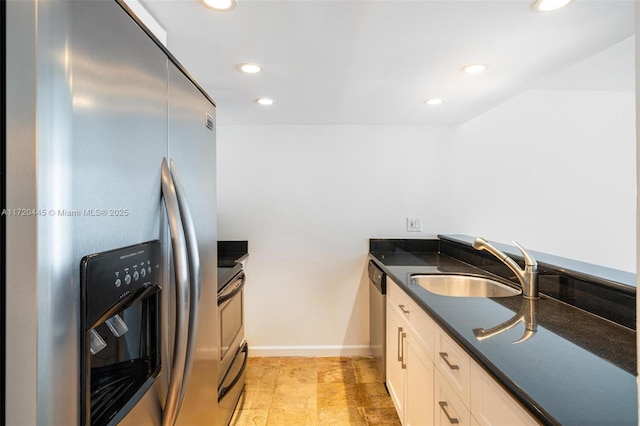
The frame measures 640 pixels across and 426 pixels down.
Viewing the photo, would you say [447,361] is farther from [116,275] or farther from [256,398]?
[256,398]

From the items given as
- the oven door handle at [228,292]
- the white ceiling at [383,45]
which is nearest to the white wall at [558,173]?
the white ceiling at [383,45]

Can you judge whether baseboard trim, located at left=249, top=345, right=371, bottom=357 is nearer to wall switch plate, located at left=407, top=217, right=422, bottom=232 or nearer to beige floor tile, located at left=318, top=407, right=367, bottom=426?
beige floor tile, located at left=318, top=407, right=367, bottom=426

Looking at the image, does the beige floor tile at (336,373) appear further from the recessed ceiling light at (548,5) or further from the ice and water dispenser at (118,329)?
the recessed ceiling light at (548,5)

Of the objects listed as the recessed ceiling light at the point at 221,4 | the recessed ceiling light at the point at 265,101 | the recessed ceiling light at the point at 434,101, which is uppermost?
the recessed ceiling light at the point at 434,101

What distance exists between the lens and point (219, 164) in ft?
10.1

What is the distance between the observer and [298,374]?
277 cm

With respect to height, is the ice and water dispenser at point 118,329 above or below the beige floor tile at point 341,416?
above

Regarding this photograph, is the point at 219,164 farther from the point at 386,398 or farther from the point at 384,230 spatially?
the point at 386,398

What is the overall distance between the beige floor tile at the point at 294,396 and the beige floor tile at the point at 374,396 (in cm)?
36

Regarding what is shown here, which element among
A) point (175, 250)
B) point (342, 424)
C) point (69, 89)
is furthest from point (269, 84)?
point (342, 424)

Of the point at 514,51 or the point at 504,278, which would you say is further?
the point at 504,278

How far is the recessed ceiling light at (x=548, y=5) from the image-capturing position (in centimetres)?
121

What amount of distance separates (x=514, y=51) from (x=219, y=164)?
2410mm

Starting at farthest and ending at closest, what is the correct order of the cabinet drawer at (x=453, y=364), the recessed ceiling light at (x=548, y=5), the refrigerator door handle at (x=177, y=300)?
the recessed ceiling light at (x=548, y=5) → the cabinet drawer at (x=453, y=364) → the refrigerator door handle at (x=177, y=300)
